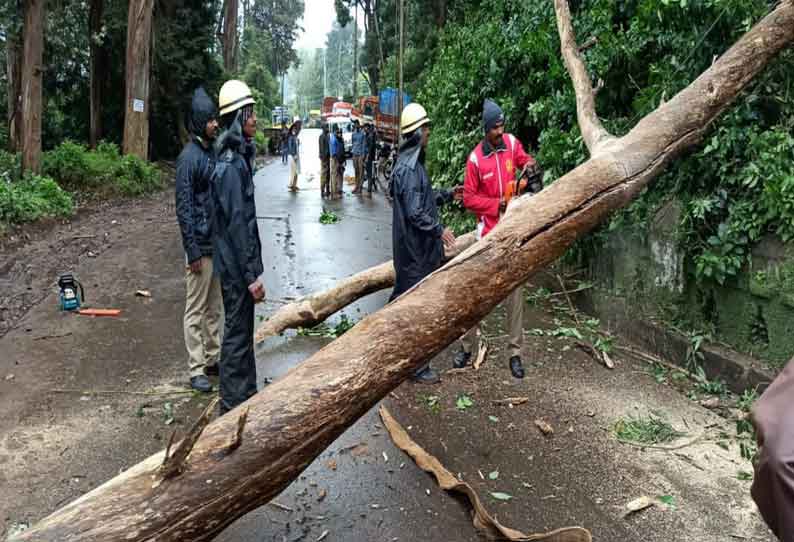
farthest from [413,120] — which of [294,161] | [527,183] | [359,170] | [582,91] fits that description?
[294,161]

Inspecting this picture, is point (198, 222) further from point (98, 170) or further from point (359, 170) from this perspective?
point (359, 170)

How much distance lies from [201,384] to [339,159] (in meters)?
13.7

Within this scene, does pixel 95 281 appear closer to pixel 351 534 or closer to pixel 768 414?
pixel 351 534

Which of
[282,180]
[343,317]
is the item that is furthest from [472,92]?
[282,180]

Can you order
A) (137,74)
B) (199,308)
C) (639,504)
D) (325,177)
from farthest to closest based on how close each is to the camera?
(325,177) → (137,74) → (199,308) → (639,504)

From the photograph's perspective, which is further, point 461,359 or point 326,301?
point 326,301

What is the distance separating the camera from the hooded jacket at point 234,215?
4324 millimetres

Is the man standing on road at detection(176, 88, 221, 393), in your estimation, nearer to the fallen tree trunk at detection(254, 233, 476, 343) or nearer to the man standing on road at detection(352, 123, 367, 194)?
the fallen tree trunk at detection(254, 233, 476, 343)

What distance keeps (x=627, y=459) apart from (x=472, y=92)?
7416 millimetres

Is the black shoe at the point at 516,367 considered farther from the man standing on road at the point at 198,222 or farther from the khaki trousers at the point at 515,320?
the man standing on road at the point at 198,222

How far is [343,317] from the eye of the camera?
6914 mm

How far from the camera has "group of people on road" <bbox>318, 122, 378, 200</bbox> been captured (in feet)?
58.7

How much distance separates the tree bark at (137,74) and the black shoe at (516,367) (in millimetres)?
15606

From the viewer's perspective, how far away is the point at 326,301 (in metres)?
6.43
